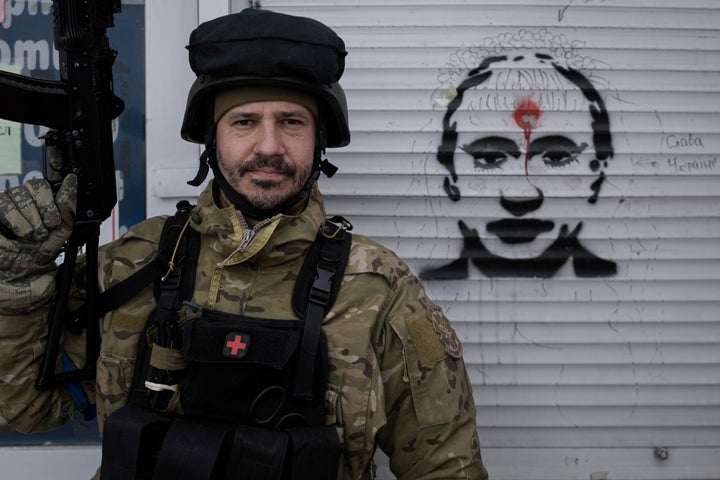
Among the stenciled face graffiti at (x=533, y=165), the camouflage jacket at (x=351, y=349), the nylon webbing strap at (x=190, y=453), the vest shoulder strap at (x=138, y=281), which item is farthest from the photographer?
the stenciled face graffiti at (x=533, y=165)

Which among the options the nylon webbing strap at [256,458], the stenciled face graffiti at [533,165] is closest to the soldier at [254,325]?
the nylon webbing strap at [256,458]

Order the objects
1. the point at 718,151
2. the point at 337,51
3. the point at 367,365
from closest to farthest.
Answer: the point at 367,365 < the point at 337,51 < the point at 718,151

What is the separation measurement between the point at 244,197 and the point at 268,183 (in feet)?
0.30

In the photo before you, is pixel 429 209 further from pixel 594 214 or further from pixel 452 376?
pixel 452 376

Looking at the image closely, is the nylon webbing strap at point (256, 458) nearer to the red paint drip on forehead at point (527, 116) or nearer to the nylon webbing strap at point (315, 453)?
the nylon webbing strap at point (315, 453)

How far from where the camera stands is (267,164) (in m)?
2.02

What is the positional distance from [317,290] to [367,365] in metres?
0.25

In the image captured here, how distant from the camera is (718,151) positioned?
2.73 metres

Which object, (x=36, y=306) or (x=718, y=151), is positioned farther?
(x=718, y=151)

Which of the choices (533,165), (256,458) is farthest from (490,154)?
(256,458)

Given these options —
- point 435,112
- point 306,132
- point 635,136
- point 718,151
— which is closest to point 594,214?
point 635,136

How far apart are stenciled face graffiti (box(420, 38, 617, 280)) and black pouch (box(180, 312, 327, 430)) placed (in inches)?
43.2

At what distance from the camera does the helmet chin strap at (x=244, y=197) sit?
206cm

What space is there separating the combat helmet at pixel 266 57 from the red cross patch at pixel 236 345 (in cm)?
41
